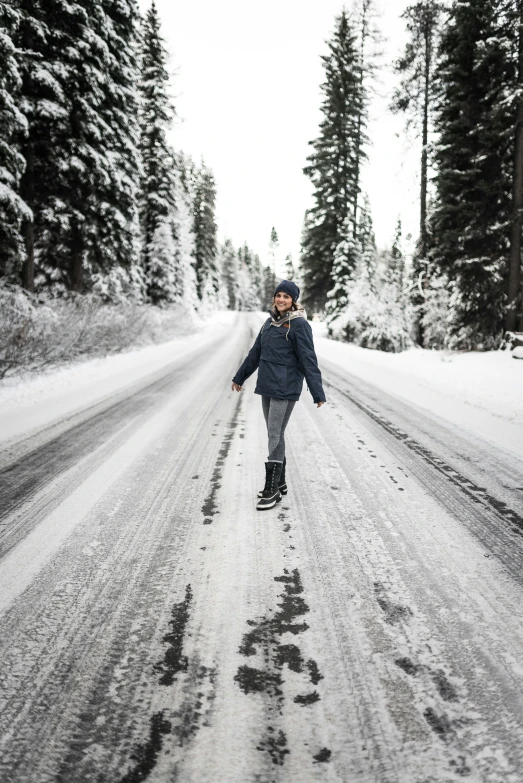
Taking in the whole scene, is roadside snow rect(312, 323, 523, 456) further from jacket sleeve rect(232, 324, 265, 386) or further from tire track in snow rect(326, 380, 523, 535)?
jacket sleeve rect(232, 324, 265, 386)

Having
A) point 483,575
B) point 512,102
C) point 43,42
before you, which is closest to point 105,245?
point 43,42

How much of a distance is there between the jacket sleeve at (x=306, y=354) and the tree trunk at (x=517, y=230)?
11997mm

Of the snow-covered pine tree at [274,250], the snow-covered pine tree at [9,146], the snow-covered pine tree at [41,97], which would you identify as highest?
the snow-covered pine tree at [274,250]

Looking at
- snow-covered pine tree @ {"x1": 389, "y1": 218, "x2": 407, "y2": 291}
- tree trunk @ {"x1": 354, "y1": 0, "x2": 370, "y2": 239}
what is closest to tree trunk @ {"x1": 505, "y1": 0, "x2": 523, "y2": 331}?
tree trunk @ {"x1": 354, "y1": 0, "x2": 370, "y2": 239}

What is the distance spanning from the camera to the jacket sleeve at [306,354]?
3.47 metres

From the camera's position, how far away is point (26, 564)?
2572mm

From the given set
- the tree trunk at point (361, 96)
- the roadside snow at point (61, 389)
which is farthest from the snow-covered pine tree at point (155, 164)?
the roadside snow at point (61, 389)

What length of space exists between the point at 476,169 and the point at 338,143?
14.9 metres

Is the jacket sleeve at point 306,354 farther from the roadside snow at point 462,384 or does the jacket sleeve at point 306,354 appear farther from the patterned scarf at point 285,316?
the roadside snow at point 462,384

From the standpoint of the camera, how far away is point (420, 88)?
18.7m

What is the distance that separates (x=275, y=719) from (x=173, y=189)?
89.9 feet

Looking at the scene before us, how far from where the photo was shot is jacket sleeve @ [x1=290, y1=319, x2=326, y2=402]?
347 cm

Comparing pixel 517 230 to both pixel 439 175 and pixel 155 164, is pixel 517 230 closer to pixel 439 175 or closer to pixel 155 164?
pixel 439 175

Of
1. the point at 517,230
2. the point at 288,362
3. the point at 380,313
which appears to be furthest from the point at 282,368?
the point at 380,313
